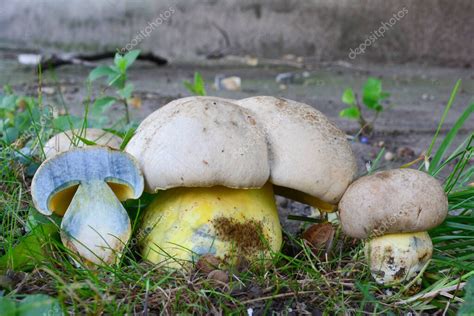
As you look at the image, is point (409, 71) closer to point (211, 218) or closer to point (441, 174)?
point (441, 174)

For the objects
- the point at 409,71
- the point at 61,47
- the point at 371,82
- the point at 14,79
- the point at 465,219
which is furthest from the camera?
the point at 61,47

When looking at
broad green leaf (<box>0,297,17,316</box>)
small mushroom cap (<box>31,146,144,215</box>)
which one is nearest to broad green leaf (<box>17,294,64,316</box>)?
broad green leaf (<box>0,297,17,316</box>)

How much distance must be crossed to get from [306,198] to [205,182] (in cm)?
58

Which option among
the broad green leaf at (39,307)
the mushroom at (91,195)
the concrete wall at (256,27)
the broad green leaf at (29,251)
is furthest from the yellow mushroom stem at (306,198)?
the concrete wall at (256,27)

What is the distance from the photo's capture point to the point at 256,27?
27.1ft

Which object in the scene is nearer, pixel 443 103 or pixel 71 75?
pixel 443 103

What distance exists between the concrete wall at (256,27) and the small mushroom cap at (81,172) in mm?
5692

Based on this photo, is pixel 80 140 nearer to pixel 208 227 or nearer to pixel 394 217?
pixel 208 227

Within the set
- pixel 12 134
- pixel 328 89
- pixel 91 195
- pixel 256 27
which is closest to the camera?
pixel 91 195

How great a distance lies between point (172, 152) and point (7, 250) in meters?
0.65

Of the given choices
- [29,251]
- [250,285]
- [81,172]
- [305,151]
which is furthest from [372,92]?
[29,251]

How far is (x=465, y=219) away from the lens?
6.93 feet

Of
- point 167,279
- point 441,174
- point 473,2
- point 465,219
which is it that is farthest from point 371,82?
point 473,2

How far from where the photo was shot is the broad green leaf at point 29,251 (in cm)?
180
